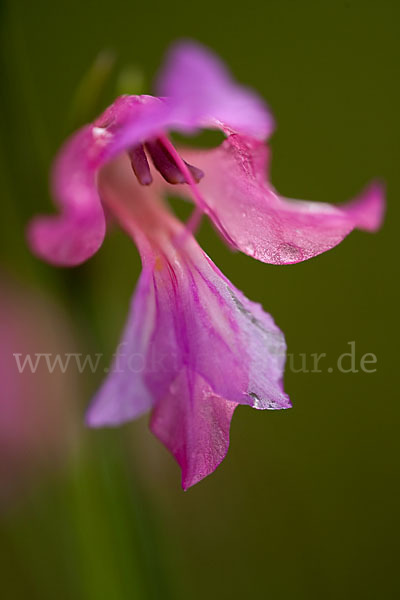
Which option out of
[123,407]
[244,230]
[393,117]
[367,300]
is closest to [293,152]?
[393,117]

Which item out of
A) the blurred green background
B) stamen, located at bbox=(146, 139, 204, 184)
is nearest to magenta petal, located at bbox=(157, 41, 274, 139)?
stamen, located at bbox=(146, 139, 204, 184)

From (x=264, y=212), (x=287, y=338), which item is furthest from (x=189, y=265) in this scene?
(x=287, y=338)

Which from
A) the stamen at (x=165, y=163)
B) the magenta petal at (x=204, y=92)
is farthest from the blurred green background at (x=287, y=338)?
the magenta petal at (x=204, y=92)

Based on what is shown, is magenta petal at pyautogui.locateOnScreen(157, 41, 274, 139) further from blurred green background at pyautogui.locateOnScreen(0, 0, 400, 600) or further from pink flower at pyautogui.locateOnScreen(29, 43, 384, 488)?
blurred green background at pyautogui.locateOnScreen(0, 0, 400, 600)

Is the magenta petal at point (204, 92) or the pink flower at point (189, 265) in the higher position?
the magenta petal at point (204, 92)

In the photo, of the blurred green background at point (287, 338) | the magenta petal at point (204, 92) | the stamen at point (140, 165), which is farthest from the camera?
the blurred green background at point (287, 338)

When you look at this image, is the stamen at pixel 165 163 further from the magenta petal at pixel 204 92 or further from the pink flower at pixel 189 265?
the magenta petal at pixel 204 92

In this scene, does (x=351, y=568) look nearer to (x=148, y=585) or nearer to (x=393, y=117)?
(x=148, y=585)
